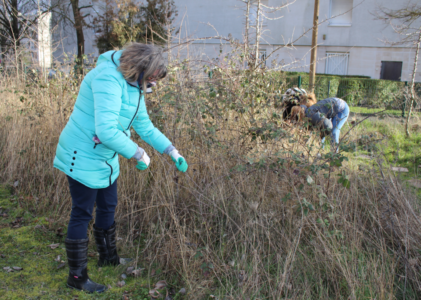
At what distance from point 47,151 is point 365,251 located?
3825 millimetres

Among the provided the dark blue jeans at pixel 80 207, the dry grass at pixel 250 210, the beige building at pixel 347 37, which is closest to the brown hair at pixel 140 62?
the dark blue jeans at pixel 80 207

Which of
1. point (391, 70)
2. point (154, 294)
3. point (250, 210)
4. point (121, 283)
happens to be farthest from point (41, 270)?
point (391, 70)

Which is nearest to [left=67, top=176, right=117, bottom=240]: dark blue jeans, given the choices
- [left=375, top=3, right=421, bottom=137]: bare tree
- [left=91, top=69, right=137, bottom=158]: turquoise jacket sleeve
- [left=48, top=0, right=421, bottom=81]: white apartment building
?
[left=91, top=69, right=137, bottom=158]: turquoise jacket sleeve

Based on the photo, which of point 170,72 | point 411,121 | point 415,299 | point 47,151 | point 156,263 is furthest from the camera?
point 411,121

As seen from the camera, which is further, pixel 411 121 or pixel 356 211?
pixel 411 121

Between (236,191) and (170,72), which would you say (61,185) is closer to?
(170,72)

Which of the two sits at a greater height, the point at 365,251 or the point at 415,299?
the point at 365,251

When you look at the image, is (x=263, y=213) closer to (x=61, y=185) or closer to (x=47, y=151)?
(x=61, y=185)

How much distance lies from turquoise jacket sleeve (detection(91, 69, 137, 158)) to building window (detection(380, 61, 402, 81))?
72.4 ft

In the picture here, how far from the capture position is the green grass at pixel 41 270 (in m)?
2.32

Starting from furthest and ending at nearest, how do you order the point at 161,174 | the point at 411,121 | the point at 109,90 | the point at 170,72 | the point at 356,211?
the point at 411,121, the point at 170,72, the point at 161,174, the point at 356,211, the point at 109,90

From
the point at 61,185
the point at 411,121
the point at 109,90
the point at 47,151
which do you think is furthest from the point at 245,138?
the point at 411,121

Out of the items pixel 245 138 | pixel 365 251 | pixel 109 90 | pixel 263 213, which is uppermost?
pixel 109 90

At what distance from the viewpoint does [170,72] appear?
3.95 meters
